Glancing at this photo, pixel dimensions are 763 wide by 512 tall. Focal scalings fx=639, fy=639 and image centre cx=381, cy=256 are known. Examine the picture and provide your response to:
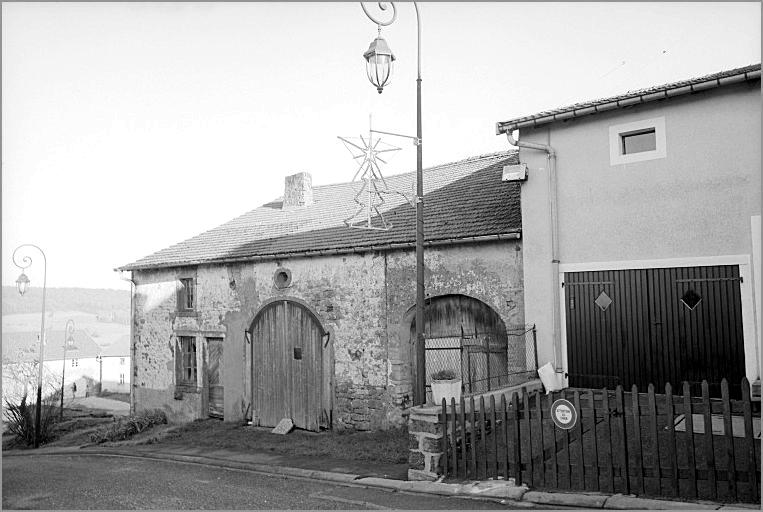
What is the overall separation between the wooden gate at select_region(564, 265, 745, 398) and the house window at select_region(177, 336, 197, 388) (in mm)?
10695

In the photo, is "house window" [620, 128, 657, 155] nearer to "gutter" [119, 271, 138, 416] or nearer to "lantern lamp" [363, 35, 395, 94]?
"lantern lamp" [363, 35, 395, 94]

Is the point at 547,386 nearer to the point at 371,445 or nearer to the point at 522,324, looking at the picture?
the point at 522,324

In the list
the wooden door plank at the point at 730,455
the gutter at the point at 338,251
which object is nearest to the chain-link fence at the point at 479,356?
the gutter at the point at 338,251

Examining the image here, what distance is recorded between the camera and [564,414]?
7.46 m

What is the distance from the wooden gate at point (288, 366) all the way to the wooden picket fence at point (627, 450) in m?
6.03

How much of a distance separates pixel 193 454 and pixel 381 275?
209 inches

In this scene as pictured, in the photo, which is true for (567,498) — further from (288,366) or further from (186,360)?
(186,360)

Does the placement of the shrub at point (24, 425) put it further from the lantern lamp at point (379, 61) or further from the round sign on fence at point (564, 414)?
the round sign on fence at point (564, 414)

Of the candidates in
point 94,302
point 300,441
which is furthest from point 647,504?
point 94,302

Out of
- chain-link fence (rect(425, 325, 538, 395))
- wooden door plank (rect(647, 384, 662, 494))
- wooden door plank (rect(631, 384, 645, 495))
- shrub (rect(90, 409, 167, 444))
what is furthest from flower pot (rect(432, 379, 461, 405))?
shrub (rect(90, 409, 167, 444))

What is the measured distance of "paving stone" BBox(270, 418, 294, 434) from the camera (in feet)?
47.4

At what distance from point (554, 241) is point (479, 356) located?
9.88ft

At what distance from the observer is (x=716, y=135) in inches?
364

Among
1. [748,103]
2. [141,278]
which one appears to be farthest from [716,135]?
[141,278]
